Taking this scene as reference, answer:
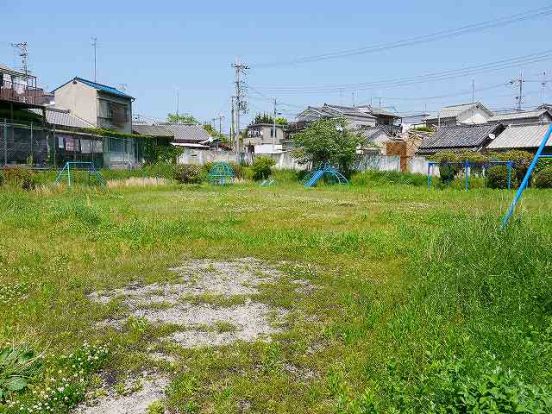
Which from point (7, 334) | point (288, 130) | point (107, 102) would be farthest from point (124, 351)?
point (288, 130)

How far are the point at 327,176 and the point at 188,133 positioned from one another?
28440 millimetres

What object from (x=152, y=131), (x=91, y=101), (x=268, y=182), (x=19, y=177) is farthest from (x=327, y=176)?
(x=152, y=131)

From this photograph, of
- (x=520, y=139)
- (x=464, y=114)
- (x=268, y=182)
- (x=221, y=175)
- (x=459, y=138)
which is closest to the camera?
(x=221, y=175)

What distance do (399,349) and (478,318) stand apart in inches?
35.9

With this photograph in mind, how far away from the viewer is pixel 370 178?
27.8 meters

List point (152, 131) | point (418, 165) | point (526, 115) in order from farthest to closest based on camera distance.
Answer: point (152, 131)
point (526, 115)
point (418, 165)

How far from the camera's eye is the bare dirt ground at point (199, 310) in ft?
11.7

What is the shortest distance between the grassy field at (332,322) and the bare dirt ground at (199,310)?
16cm

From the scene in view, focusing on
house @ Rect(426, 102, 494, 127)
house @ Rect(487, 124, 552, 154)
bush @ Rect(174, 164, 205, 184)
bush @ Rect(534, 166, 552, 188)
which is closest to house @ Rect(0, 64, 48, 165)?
bush @ Rect(174, 164, 205, 184)

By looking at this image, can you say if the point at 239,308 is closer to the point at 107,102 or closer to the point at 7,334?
the point at 7,334

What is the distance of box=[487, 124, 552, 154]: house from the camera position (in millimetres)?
29578

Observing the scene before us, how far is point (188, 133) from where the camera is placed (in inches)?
2094

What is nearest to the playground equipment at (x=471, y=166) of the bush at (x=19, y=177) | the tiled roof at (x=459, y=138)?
the tiled roof at (x=459, y=138)

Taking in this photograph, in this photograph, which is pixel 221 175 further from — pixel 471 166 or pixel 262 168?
pixel 471 166
